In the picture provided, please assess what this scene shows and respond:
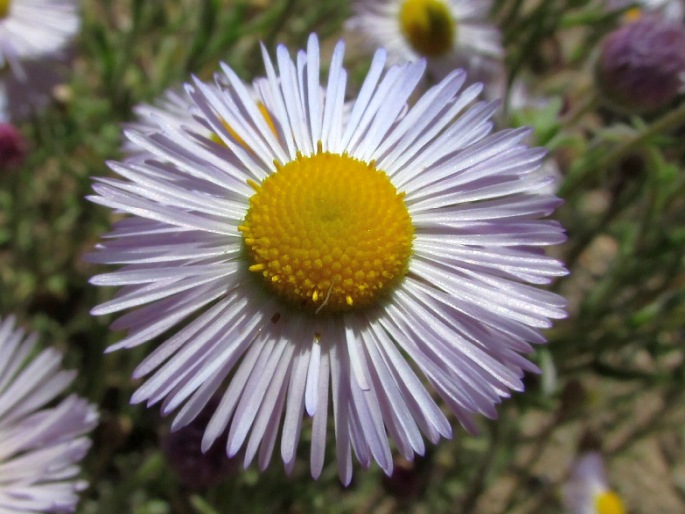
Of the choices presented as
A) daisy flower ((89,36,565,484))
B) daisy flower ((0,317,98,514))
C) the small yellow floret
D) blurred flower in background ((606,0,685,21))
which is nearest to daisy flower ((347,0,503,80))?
blurred flower in background ((606,0,685,21))

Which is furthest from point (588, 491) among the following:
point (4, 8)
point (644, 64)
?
point (4, 8)

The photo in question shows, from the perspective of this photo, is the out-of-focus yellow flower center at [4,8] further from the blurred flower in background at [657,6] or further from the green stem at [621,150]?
the blurred flower in background at [657,6]

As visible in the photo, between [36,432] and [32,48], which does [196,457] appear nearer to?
[36,432]

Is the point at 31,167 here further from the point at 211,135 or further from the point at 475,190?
the point at 475,190

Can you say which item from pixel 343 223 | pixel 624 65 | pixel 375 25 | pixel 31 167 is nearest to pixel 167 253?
pixel 343 223

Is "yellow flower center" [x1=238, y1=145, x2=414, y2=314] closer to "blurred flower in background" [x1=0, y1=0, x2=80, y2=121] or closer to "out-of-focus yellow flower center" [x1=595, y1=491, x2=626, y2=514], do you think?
"blurred flower in background" [x1=0, y1=0, x2=80, y2=121]

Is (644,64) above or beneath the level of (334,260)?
above

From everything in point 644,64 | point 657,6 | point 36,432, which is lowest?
point 36,432
